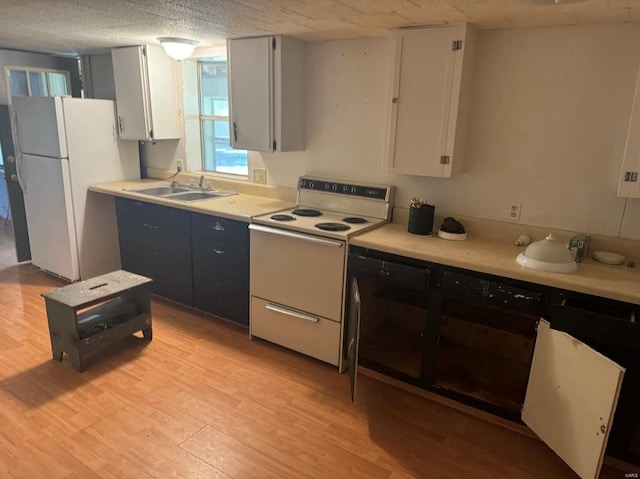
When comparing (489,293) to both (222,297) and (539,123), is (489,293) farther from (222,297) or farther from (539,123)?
(222,297)

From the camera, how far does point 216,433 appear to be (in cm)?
216

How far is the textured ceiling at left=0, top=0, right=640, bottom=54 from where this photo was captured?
1.99 metres

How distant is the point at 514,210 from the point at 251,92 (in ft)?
6.12

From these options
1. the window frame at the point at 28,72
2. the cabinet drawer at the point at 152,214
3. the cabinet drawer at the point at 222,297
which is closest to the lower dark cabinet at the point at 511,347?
the cabinet drawer at the point at 222,297

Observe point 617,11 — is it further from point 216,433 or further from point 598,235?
point 216,433

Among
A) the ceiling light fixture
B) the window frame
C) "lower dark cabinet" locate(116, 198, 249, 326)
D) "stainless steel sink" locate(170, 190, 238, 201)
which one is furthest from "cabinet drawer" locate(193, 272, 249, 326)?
the window frame

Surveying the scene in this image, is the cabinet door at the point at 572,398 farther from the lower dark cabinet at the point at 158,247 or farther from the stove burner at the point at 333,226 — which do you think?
the lower dark cabinet at the point at 158,247

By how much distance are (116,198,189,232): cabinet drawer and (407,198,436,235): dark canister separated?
164 cm

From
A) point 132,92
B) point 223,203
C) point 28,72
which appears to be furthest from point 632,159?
point 28,72

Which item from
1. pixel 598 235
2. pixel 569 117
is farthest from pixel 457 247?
pixel 569 117

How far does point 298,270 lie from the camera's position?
2721 mm

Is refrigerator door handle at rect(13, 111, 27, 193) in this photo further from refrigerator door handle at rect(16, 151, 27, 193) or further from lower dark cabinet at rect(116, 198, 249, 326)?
lower dark cabinet at rect(116, 198, 249, 326)

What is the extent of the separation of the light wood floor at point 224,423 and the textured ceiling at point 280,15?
2003mm

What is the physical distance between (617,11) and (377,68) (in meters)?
1.30
